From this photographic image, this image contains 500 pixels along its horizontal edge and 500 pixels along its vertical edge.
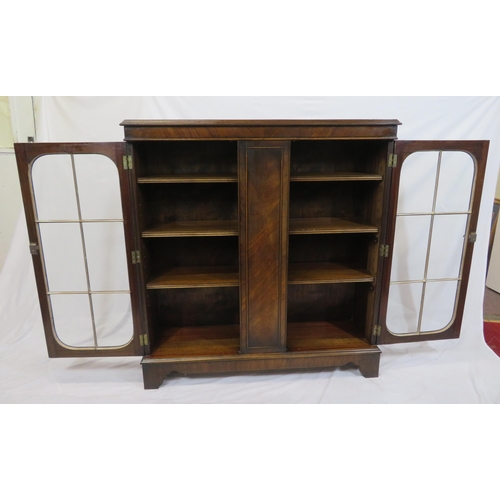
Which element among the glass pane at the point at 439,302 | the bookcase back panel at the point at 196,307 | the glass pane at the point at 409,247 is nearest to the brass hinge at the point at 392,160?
the glass pane at the point at 409,247

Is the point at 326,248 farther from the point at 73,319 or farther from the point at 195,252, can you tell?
the point at 73,319

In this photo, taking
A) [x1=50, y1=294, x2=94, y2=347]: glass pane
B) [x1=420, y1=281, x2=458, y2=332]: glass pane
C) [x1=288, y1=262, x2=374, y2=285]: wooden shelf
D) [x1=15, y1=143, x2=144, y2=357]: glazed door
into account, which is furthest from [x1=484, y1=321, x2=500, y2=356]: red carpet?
[x1=50, y1=294, x2=94, y2=347]: glass pane

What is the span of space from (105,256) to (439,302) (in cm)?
202

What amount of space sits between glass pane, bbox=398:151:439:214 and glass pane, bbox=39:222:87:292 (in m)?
1.88

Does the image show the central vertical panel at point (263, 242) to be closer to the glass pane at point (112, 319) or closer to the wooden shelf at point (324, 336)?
the wooden shelf at point (324, 336)

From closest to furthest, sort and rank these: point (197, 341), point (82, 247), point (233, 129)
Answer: point (233, 129), point (82, 247), point (197, 341)

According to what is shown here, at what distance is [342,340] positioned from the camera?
1866 mm

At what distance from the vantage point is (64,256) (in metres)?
1.84

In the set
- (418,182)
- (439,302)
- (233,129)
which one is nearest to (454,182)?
(418,182)

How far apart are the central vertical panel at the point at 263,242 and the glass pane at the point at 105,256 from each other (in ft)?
2.48

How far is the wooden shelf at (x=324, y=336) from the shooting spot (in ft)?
5.94

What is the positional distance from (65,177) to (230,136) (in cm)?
95

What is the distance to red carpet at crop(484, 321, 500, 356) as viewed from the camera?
2.16m

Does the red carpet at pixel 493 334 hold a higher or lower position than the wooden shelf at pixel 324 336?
lower
